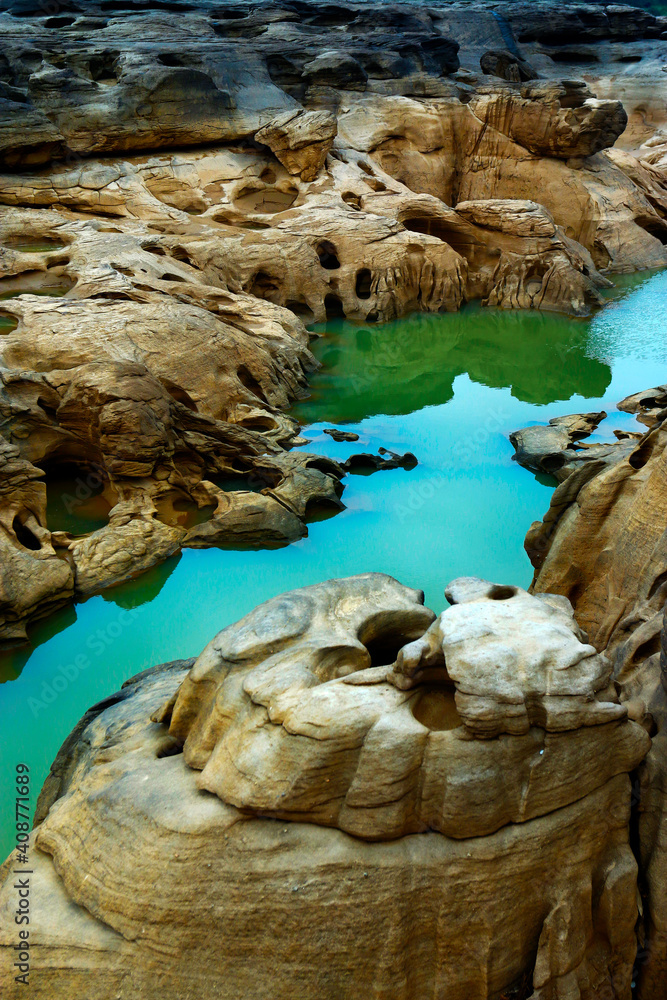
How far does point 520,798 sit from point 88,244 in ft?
38.3

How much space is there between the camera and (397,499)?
7.15 m

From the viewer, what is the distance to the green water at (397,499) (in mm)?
5102

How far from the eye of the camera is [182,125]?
15938mm

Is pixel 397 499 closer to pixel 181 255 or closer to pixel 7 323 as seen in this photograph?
pixel 7 323

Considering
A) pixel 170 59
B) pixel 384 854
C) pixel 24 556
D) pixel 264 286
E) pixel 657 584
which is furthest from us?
pixel 170 59

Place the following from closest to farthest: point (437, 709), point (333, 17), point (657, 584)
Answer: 1. point (437, 709)
2. point (657, 584)
3. point (333, 17)

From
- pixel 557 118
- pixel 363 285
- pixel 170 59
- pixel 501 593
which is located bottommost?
pixel 363 285

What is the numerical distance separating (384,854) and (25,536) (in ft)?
16.3

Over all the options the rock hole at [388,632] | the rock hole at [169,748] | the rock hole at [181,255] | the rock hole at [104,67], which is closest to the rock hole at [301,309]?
the rock hole at [181,255]

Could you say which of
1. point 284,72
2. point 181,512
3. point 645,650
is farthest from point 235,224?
point 645,650

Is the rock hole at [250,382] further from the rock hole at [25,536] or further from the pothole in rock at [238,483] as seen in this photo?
the rock hole at [25,536]

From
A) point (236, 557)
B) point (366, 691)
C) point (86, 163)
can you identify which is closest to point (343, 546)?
point (236, 557)

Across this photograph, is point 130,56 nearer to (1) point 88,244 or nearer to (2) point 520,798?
(1) point 88,244

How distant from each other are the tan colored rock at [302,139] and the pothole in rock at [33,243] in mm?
5107
